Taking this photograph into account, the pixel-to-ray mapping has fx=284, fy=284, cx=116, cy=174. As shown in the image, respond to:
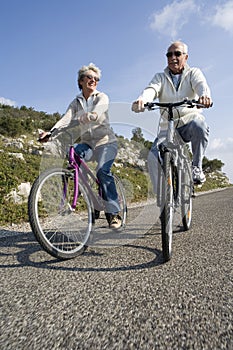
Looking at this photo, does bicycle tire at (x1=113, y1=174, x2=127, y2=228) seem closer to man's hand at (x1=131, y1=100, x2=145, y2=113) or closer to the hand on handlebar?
man's hand at (x1=131, y1=100, x2=145, y2=113)

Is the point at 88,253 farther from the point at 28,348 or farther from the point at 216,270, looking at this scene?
the point at 28,348

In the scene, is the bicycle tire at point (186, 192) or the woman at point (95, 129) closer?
the woman at point (95, 129)

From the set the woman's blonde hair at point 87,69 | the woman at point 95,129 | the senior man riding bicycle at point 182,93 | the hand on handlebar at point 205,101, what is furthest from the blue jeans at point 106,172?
the hand on handlebar at point 205,101

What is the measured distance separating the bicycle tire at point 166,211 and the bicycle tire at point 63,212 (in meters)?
0.79

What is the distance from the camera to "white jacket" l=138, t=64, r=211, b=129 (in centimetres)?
315

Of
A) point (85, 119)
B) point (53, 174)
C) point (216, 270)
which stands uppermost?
point (85, 119)

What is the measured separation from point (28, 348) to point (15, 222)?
153 inches

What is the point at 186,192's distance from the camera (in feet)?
11.2

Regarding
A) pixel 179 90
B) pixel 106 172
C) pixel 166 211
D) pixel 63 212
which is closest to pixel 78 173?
pixel 63 212

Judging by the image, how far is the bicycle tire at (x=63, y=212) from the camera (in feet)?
7.92

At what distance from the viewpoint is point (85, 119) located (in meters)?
2.69

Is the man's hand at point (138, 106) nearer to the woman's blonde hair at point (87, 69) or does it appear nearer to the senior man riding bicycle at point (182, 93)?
the senior man riding bicycle at point (182, 93)

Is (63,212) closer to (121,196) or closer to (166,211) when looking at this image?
(166,211)

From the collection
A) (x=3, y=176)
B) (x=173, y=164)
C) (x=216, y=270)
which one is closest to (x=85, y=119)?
(x=173, y=164)
